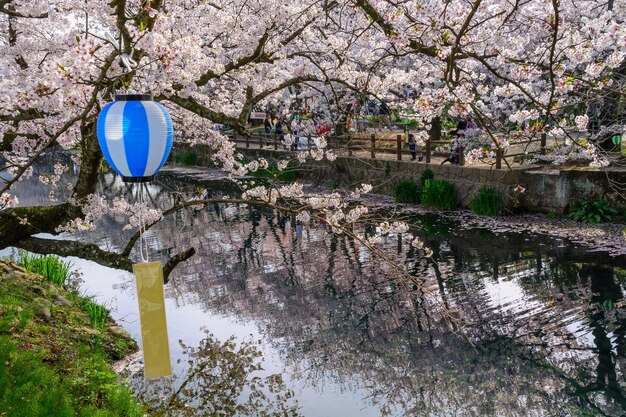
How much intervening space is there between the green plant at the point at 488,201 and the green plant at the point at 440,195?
0.78m

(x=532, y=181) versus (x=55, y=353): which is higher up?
(x=532, y=181)

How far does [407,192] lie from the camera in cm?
1667

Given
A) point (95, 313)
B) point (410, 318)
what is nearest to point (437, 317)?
point (410, 318)

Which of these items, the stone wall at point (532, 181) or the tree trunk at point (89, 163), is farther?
the stone wall at point (532, 181)

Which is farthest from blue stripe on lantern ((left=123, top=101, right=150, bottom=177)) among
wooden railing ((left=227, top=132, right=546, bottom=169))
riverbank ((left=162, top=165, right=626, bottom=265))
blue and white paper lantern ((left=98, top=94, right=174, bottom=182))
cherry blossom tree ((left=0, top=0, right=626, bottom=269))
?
wooden railing ((left=227, top=132, right=546, bottom=169))

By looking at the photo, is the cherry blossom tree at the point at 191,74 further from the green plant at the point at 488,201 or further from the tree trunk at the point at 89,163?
the green plant at the point at 488,201

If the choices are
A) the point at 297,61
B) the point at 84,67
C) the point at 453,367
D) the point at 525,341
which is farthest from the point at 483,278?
the point at 297,61

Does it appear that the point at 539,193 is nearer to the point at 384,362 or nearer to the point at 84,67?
the point at 384,362

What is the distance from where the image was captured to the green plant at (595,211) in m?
13.5

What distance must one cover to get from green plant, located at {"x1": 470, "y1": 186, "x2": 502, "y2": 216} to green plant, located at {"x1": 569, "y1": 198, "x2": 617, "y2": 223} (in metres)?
1.77

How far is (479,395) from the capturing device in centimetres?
684

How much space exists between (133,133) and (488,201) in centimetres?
1195

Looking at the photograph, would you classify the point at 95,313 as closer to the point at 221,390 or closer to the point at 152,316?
the point at 221,390

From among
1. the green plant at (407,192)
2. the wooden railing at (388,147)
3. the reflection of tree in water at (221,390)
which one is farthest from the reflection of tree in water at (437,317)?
the green plant at (407,192)
